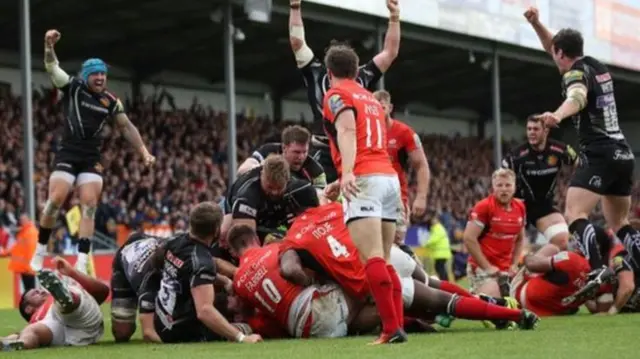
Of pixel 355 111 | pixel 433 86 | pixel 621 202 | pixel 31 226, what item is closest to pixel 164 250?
pixel 355 111

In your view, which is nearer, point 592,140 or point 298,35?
point 592,140

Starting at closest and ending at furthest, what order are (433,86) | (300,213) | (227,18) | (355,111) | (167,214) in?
(355,111), (300,213), (227,18), (167,214), (433,86)

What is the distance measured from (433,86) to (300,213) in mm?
29235

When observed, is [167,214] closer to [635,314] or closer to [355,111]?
[635,314]

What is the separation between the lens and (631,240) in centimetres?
1192

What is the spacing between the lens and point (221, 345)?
866cm

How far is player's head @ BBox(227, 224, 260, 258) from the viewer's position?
962cm

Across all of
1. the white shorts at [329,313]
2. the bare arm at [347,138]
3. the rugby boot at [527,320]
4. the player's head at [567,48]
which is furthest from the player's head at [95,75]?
the rugby boot at [527,320]

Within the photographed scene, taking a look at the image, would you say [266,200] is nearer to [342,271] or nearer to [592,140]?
[342,271]

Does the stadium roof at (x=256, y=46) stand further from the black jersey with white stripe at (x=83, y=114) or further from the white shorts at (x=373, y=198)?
the white shorts at (x=373, y=198)

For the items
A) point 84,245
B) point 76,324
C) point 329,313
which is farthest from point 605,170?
point 84,245

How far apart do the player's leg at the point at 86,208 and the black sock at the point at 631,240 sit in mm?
5317

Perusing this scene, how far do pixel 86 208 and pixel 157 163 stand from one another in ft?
51.6

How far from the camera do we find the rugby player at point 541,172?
46.5ft
